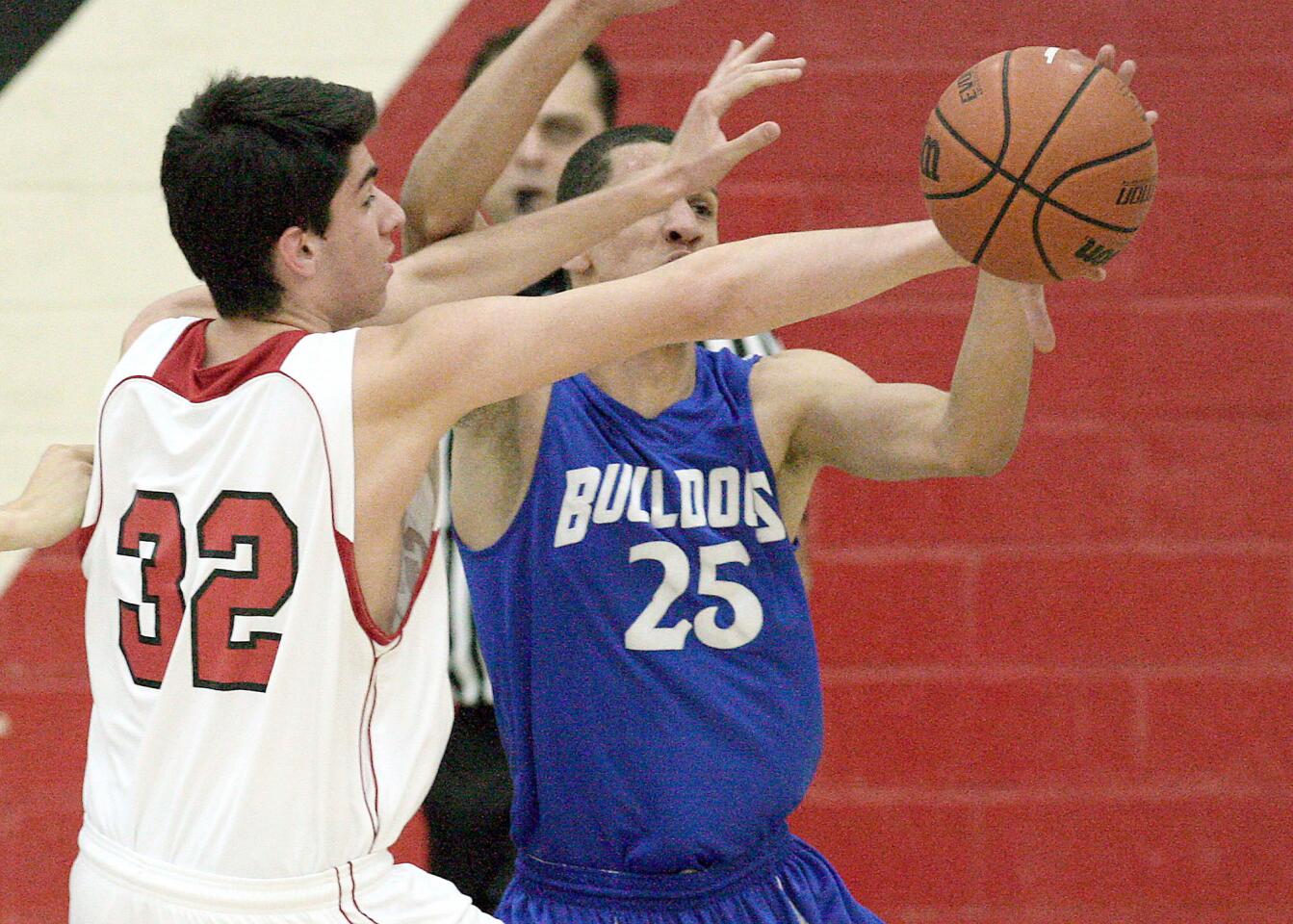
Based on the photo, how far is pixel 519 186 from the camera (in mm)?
3404

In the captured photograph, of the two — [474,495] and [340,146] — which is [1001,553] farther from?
[340,146]

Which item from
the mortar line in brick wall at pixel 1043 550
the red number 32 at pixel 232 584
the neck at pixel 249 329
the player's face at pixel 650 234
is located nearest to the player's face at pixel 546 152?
the player's face at pixel 650 234

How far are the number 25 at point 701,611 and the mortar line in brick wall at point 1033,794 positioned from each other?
1.47m

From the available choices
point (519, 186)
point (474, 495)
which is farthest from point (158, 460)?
point (519, 186)

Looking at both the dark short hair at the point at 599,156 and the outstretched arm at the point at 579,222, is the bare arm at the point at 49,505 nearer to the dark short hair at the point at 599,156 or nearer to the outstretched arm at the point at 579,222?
the outstretched arm at the point at 579,222

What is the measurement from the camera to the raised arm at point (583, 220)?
7.69ft

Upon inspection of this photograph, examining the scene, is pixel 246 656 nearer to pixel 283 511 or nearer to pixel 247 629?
pixel 247 629

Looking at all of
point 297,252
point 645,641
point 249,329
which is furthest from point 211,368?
point 645,641

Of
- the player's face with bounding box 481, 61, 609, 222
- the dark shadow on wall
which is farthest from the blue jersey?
the dark shadow on wall

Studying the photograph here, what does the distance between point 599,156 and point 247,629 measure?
121 centimetres

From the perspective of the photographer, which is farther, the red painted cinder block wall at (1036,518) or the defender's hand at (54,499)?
the red painted cinder block wall at (1036,518)

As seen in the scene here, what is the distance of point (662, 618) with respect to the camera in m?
2.55

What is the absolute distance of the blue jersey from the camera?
2545 millimetres

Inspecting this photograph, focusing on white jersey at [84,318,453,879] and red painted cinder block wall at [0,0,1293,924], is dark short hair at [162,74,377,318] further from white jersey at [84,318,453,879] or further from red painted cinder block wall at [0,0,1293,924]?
red painted cinder block wall at [0,0,1293,924]
